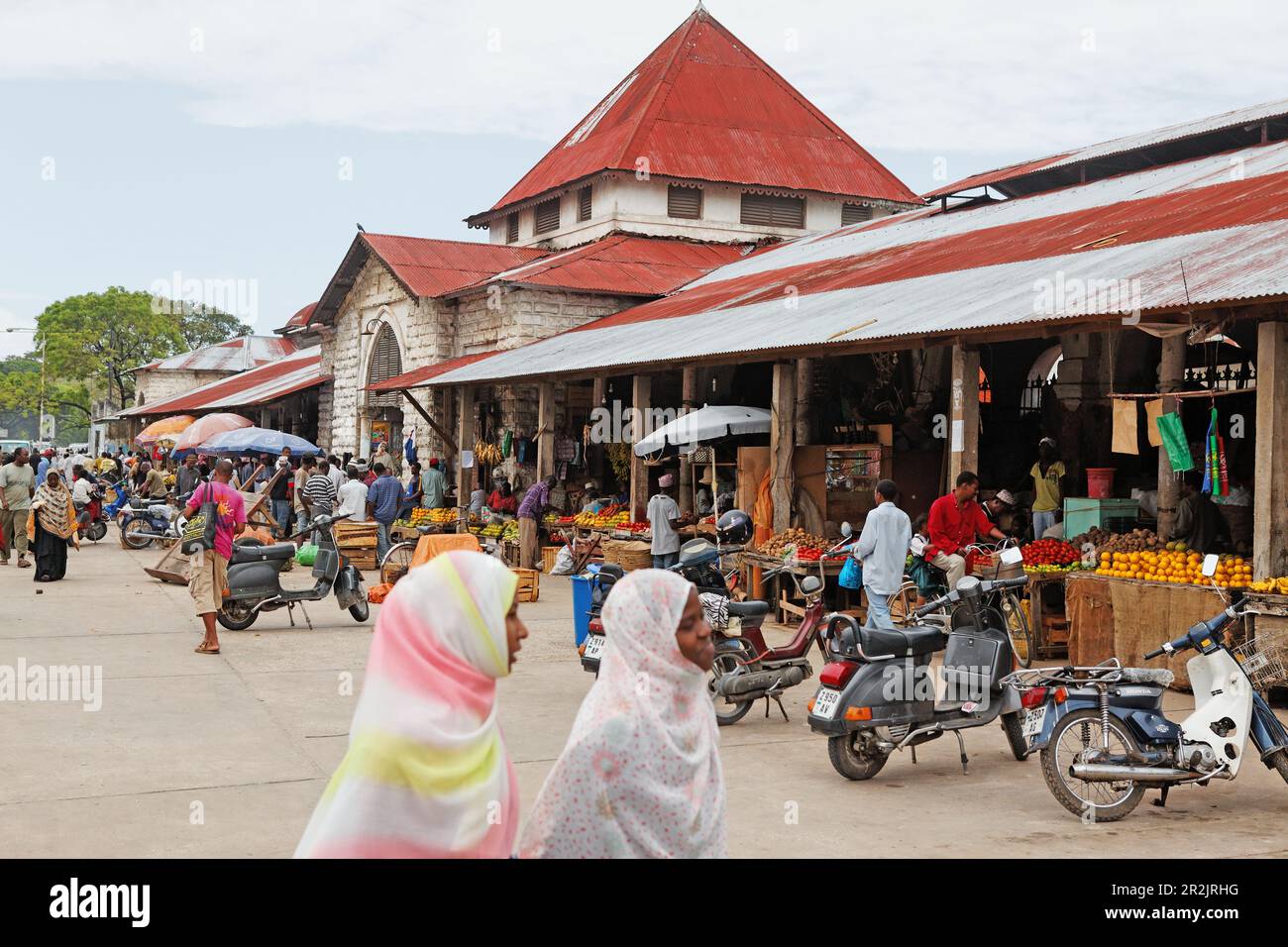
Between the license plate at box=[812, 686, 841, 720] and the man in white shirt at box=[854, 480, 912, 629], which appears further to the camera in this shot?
the man in white shirt at box=[854, 480, 912, 629]

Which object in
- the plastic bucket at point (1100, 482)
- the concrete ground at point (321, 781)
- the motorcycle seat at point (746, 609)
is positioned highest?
the plastic bucket at point (1100, 482)

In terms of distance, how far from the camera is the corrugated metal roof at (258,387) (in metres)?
36.5

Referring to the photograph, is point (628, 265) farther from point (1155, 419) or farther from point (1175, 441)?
point (1175, 441)

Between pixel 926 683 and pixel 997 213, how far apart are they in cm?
1434

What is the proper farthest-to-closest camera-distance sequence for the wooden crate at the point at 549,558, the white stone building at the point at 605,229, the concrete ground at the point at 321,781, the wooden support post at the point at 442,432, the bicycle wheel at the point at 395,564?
the wooden support post at the point at 442,432
the white stone building at the point at 605,229
the wooden crate at the point at 549,558
the bicycle wheel at the point at 395,564
the concrete ground at the point at 321,781

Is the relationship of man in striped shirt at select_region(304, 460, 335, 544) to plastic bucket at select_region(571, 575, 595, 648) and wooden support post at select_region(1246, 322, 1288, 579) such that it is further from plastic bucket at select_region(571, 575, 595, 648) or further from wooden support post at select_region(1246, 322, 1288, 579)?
wooden support post at select_region(1246, 322, 1288, 579)

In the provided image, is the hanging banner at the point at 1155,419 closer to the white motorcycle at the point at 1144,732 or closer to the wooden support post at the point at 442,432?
the white motorcycle at the point at 1144,732

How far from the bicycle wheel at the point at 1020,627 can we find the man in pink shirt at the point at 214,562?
7037mm

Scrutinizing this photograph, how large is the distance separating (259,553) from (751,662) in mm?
6634

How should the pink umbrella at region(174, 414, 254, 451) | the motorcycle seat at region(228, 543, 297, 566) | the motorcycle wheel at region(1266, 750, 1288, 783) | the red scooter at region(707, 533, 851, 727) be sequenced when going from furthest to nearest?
the pink umbrella at region(174, 414, 254, 451) → the motorcycle seat at region(228, 543, 297, 566) → the red scooter at region(707, 533, 851, 727) → the motorcycle wheel at region(1266, 750, 1288, 783)

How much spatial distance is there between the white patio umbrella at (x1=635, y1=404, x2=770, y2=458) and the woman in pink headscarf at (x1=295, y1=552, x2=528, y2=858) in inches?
511

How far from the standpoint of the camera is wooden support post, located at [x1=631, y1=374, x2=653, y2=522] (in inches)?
717

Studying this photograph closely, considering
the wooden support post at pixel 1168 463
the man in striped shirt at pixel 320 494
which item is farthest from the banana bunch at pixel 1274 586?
the man in striped shirt at pixel 320 494

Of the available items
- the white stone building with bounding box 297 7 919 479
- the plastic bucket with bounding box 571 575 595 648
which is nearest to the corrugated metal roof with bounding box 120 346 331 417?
the white stone building with bounding box 297 7 919 479
